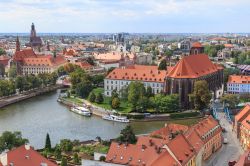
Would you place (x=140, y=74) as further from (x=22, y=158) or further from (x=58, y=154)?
(x=22, y=158)

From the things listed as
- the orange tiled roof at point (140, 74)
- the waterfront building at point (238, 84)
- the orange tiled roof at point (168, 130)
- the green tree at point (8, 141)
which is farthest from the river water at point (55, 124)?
the waterfront building at point (238, 84)

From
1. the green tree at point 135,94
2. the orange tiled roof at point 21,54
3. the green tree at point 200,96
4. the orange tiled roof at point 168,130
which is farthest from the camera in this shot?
the orange tiled roof at point 21,54

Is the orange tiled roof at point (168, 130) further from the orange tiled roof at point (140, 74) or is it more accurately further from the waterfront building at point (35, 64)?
the waterfront building at point (35, 64)

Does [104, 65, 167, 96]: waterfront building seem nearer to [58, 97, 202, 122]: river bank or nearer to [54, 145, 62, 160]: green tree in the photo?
[58, 97, 202, 122]: river bank

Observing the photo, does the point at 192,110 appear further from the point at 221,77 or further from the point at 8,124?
the point at 8,124

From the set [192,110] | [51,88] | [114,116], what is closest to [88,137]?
[114,116]
